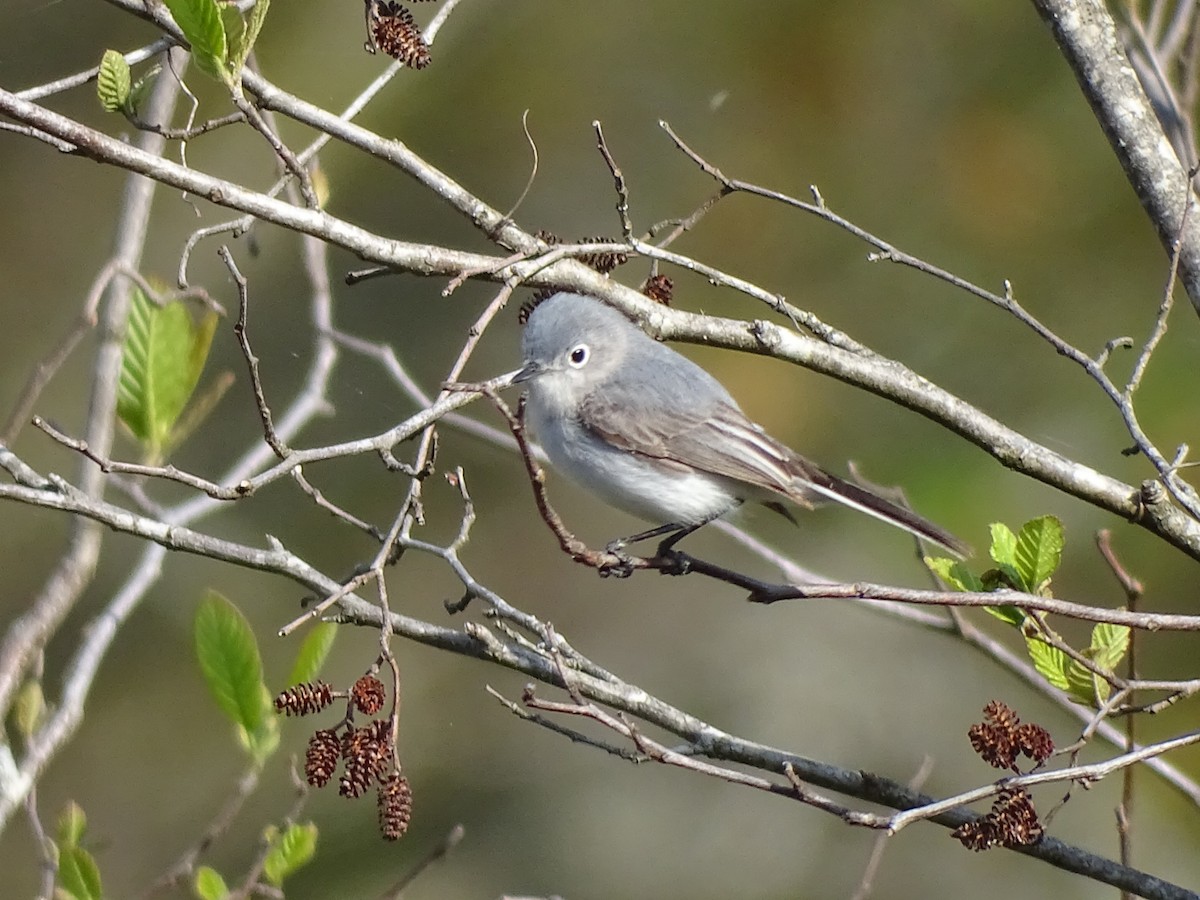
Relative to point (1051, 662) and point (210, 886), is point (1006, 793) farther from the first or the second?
point (210, 886)

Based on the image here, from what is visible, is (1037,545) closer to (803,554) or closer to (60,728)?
(60,728)

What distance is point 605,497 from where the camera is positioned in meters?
3.04

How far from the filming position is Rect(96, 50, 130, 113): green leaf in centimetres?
196

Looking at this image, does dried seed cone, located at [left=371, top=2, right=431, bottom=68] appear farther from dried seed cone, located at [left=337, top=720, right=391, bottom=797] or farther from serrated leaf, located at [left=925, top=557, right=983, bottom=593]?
serrated leaf, located at [left=925, top=557, right=983, bottom=593]

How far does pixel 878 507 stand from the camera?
9.70ft

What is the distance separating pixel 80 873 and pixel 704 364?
151 inches

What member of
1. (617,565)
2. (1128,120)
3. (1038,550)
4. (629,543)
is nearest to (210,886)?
(617,565)

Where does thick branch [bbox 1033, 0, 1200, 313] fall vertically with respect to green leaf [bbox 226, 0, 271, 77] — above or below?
above

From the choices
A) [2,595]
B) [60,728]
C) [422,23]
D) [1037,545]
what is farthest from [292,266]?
[1037,545]

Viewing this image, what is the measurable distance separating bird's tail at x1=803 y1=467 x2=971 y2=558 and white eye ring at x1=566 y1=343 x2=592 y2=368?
25.1 inches

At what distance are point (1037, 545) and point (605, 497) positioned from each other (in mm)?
1278

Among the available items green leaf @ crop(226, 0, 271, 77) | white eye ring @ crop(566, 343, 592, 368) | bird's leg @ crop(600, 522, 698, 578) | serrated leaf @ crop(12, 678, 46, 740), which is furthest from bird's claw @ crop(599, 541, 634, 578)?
serrated leaf @ crop(12, 678, 46, 740)

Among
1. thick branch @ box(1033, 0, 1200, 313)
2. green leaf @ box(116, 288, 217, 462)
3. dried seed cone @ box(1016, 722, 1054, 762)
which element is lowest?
green leaf @ box(116, 288, 217, 462)

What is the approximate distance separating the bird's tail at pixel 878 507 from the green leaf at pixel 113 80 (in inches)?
69.9
